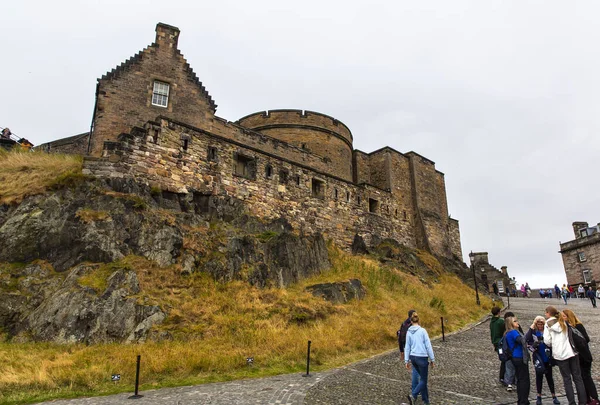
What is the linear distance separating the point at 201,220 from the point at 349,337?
706cm

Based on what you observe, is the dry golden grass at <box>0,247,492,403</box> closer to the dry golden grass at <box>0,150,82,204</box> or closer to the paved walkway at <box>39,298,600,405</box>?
the paved walkway at <box>39,298,600,405</box>

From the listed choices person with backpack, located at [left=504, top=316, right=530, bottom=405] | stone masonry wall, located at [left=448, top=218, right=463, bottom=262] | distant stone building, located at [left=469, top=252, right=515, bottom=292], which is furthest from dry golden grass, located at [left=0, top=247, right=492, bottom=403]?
distant stone building, located at [left=469, top=252, right=515, bottom=292]

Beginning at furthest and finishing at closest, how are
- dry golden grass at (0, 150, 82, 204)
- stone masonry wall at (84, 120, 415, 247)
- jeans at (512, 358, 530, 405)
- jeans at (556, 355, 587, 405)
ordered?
stone masonry wall at (84, 120, 415, 247) → dry golden grass at (0, 150, 82, 204) → jeans at (512, 358, 530, 405) → jeans at (556, 355, 587, 405)

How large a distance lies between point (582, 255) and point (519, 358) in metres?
43.2

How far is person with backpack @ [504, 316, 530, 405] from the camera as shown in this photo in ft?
20.6

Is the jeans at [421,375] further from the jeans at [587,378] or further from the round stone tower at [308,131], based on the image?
the round stone tower at [308,131]

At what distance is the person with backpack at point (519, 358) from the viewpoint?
20.6ft

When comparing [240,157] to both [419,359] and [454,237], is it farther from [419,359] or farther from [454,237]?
[454,237]

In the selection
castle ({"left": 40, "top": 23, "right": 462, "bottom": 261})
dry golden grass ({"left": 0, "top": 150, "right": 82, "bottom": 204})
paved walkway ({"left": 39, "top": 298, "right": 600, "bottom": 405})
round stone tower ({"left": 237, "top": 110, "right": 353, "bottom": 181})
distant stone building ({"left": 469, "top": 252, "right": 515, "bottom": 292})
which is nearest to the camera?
paved walkway ({"left": 39, "top": 298, "right": 600, "bottom": 405})

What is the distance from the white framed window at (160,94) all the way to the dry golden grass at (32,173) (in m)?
4.14

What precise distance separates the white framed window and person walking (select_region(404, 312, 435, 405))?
14.4 m

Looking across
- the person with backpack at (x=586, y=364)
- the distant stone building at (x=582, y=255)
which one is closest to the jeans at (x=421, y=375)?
the person with backpack at (x=586, y=364)

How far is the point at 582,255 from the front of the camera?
135 feet

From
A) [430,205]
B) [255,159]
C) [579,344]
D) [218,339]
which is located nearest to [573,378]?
[579,344]
